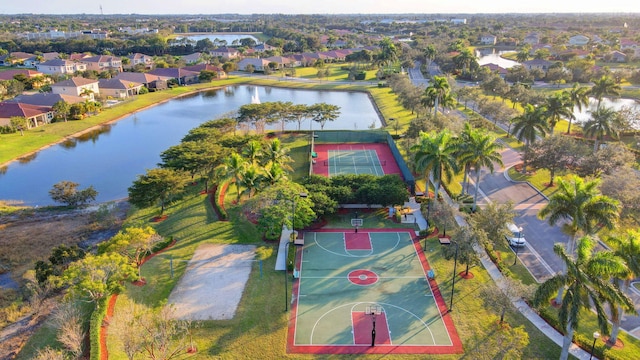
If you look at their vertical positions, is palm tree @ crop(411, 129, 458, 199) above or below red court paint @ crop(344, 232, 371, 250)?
above

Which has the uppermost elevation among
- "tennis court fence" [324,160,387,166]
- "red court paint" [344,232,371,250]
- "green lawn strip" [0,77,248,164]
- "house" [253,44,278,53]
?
"house" [253,44,278,53]

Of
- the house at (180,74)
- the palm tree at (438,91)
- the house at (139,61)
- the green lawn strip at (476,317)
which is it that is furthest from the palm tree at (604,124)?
the house at (139,61)

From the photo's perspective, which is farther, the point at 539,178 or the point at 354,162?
the point at 354,162

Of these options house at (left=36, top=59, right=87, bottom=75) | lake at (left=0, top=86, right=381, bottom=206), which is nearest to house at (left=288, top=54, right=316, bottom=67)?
lake at (left=0, top=86, right=381, bottom=206)

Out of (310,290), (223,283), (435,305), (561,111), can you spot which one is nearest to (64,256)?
(223,283)

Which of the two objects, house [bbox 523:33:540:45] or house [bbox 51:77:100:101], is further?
house [bbox 523:33:540:45]

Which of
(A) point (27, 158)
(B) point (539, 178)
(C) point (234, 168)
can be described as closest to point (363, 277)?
(C) point (234, 168)

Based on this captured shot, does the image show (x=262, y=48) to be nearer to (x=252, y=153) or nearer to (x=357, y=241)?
(x=252, y=153)

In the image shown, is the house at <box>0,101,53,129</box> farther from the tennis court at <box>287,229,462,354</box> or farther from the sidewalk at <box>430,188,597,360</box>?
the sidewalk at <box>430,188,597,360</box>
